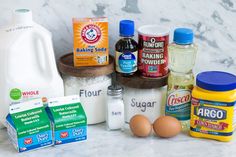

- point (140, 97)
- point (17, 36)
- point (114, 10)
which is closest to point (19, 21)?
point (17, 36)

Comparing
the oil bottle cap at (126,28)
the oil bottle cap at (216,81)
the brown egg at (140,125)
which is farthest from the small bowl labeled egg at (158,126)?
the oil bottle cap at (126,28)

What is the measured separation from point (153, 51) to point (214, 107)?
225 mm

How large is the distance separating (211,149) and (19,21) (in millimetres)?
616

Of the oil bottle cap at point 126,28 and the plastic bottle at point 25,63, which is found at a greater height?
the oil bottle cap at point 126,28

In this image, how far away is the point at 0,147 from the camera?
123 cm

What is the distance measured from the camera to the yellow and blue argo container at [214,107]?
3.95ft

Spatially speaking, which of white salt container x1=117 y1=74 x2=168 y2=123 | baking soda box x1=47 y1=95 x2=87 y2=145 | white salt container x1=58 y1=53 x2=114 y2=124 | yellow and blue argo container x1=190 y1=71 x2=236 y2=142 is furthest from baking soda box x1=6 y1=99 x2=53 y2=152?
yellow and blue argo container x1=190 y1=71 x2=236 y2=142

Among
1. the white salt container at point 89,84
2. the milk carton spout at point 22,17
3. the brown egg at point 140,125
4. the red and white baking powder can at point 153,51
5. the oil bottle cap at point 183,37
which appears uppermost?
the milk carton spout at point 22,17

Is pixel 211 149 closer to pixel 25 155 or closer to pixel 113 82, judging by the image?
pixel 113 82

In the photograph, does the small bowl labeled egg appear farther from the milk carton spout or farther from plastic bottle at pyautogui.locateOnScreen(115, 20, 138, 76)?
the milk carton spout

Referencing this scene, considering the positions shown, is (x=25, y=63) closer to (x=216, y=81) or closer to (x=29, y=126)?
(x=29, y=126)

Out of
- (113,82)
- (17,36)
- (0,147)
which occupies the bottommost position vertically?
(0,147)

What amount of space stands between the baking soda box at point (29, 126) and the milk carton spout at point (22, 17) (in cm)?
22

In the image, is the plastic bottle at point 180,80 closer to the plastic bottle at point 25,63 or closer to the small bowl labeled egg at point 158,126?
the small bowl labeled egg at point 158,126
